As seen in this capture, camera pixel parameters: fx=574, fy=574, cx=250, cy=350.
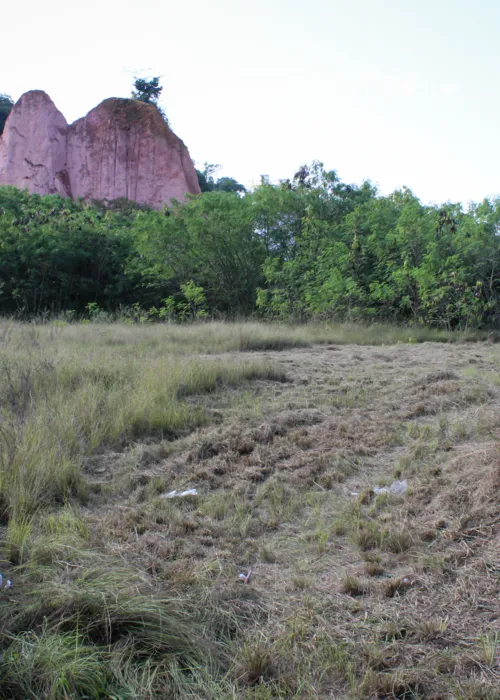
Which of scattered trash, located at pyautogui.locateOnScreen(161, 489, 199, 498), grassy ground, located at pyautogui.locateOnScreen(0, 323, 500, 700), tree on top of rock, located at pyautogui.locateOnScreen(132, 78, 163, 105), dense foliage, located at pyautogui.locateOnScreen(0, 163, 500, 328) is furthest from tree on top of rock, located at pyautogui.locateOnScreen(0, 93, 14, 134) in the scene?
scattered trash, located at pyautogui.locateOnScreen(161, 489, 199, 498)

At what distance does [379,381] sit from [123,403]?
3263mm

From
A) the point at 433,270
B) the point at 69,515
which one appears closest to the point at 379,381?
the point at 69,515

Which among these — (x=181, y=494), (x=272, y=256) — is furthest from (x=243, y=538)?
(x=272, y=256)

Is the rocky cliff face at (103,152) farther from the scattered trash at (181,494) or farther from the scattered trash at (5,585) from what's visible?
the scattered trash at (5,585)

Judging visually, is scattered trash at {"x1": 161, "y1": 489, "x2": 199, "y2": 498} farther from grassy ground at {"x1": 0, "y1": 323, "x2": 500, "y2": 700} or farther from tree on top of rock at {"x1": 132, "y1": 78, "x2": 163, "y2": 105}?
tree on top of rock at {"x1": 132, "y1": 78, "x2": 163, "y2": 105}

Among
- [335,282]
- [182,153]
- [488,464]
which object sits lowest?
[488,464]

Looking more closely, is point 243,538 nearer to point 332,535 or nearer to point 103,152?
point 332,535

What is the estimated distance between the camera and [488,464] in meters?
3.73

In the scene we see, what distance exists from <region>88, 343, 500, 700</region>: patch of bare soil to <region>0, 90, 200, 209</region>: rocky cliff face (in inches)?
953

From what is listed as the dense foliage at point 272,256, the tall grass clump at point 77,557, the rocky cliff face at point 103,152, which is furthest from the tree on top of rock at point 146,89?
the tall grass clump at point 77,557

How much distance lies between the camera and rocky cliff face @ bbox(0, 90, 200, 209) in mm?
27812

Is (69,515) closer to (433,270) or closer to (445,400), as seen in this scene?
(445,400)

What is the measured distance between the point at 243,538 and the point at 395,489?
1169mm

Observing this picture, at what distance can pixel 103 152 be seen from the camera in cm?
2791
